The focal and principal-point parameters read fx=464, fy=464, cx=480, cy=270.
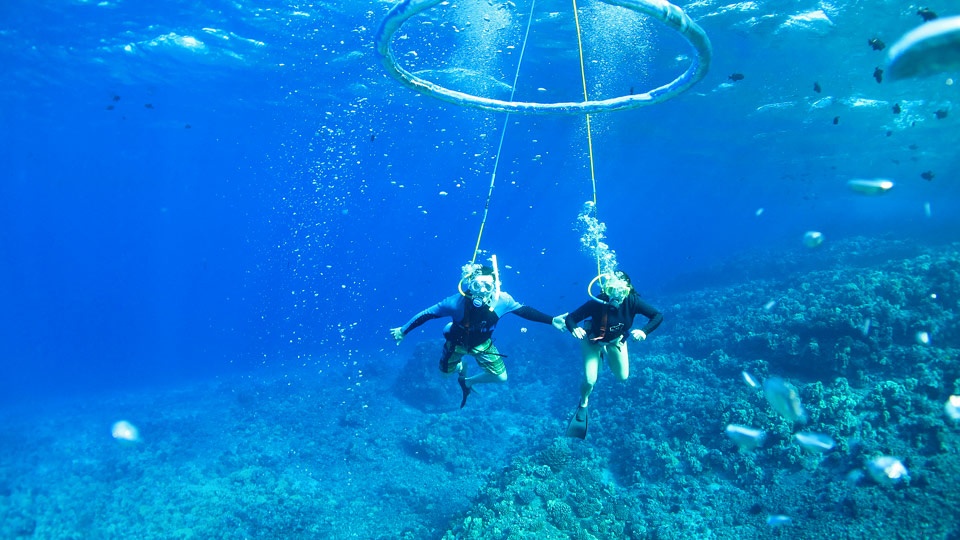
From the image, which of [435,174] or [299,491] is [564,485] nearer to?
[299,491]

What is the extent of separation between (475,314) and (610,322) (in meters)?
1.98

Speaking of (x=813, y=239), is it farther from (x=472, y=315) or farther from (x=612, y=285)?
(x=472, y=315)

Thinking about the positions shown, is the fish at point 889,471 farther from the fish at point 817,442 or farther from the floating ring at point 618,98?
the floating ring at point 618,98

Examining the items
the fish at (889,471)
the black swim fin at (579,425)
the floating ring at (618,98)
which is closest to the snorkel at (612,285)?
the black swim fin at (579,425)

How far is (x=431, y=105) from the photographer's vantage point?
29312 millimetres

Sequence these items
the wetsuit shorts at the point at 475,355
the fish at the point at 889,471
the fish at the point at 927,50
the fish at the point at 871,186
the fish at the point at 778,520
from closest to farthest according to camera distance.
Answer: the fish at the point at 927,50 < the wetsuit shorts at the point at 475,355 < the fish at the point at 871,186 < the fish at the point at 889,471 < the fish at the point at 778,520

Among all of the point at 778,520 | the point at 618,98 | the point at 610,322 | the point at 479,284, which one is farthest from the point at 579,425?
the point at 618,98

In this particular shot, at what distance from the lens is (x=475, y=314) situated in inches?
275

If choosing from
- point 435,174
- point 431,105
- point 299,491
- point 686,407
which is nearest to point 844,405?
point 686,407

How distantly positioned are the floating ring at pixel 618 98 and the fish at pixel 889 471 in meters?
7.87

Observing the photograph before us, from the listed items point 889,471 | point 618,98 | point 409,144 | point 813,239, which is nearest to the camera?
point 618,98

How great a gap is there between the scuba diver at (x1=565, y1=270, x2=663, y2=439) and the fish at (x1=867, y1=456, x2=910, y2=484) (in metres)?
5.46

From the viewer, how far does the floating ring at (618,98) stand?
15.2ft

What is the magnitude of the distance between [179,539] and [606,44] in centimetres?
2225
